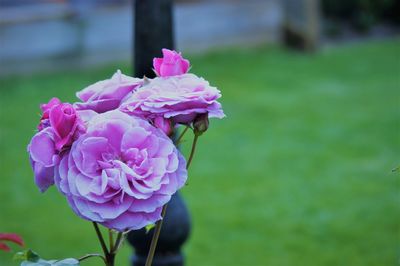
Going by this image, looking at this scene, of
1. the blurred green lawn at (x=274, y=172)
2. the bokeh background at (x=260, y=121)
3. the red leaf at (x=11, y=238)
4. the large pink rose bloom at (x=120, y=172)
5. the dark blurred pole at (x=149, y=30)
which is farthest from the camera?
the bokeh background at (x=260, y=121)

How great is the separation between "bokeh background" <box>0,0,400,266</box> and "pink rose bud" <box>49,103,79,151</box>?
2.83m

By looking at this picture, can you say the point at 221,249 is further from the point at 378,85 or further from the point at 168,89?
the point at 378,85

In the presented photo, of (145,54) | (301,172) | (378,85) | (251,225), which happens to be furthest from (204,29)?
(145,54)

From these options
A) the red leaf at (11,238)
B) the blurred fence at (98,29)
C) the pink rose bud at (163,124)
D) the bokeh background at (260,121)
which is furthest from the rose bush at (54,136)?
the blurred fence at (98,29)

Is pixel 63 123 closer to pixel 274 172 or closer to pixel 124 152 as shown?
pixel 124 152

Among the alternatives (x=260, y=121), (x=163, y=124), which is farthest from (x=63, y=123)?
(x=260, y=121)

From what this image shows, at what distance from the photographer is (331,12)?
11.8 metres


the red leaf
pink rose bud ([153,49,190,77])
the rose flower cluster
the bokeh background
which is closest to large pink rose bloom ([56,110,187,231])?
the rose flower cluster

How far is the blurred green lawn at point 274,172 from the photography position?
4.11 meters

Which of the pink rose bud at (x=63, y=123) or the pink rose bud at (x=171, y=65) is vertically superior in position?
the pink rose bud at (x=171, y=65)

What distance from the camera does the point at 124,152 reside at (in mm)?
1111

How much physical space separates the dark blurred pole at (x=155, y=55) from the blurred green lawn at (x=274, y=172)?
190cm

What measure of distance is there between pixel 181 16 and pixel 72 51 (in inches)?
52.4

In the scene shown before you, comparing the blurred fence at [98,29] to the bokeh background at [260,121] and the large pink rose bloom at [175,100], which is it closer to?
the bokeh background at [260,121]
